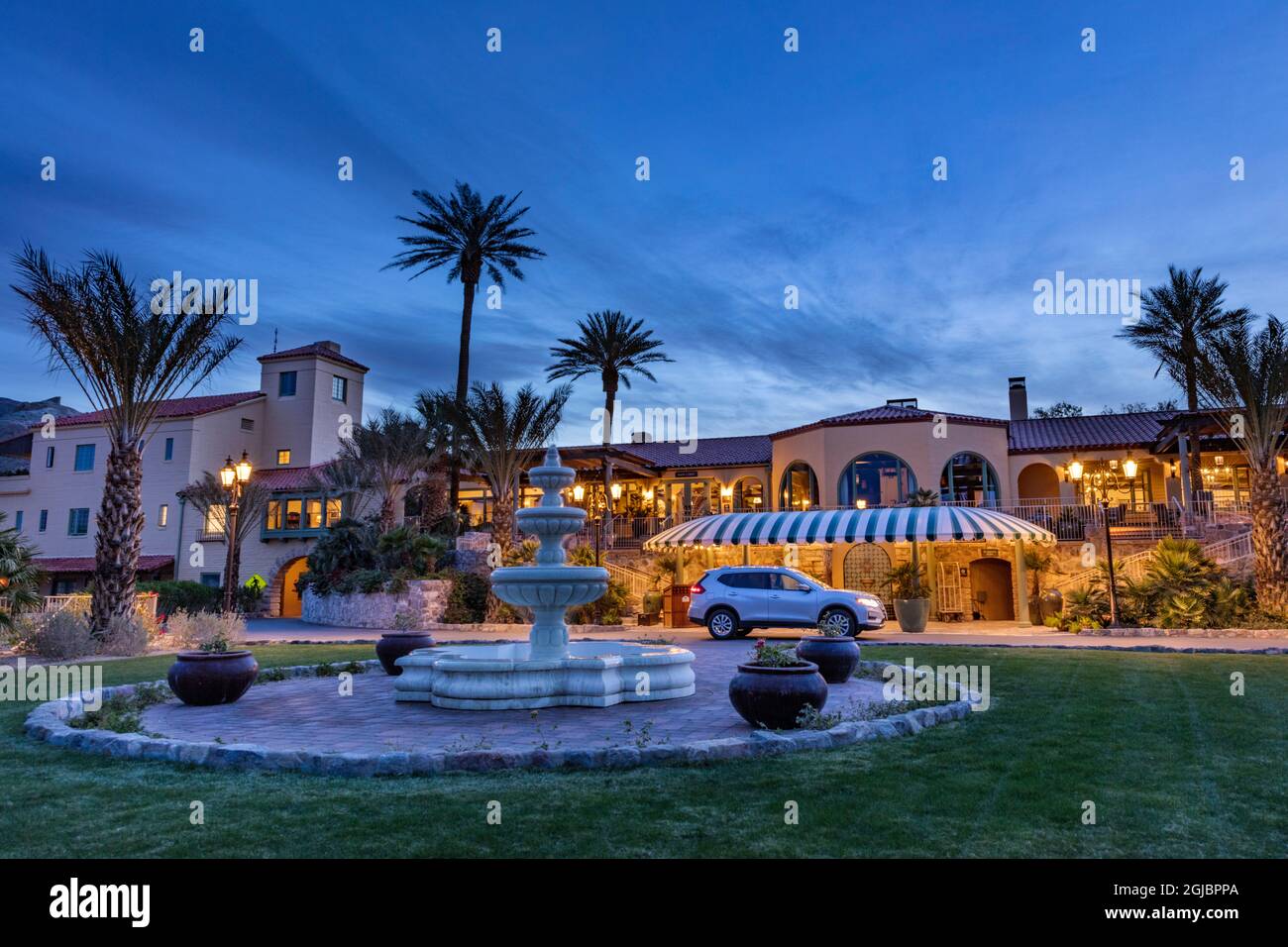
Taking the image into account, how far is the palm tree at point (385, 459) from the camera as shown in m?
32.2

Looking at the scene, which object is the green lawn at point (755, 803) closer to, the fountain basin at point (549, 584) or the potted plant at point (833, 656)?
the potted plant at point (833, 656)

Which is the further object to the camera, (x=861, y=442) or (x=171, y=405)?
(x=171, y=405)

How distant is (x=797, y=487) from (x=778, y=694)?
27.9 metres

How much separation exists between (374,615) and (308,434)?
18233 millimetres

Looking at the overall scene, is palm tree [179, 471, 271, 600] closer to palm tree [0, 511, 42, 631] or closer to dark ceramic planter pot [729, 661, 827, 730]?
palm tree [0, 511, 42, 631]

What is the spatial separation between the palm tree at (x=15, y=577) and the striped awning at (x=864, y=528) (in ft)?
54.4

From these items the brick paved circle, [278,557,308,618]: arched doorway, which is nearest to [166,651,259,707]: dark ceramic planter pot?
the brick paved circle

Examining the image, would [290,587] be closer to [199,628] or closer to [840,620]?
[199,628]

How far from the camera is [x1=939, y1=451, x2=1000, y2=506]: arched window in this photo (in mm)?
31156

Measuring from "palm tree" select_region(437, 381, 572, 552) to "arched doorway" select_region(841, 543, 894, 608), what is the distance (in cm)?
1177

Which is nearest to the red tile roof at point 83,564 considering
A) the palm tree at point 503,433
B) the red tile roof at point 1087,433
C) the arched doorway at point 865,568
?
the palm tree at point 503,433
